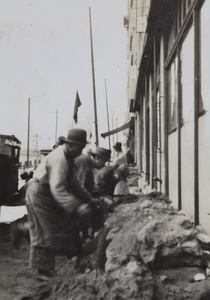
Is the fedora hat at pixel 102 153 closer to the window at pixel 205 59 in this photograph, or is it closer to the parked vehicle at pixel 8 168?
the window at pixel 205 59

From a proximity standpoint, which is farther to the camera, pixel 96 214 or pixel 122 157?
pixel 122 157

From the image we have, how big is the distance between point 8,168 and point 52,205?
5615 mm

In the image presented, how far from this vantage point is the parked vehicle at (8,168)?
8535 mm

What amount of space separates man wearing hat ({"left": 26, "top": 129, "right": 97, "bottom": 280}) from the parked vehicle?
471cm

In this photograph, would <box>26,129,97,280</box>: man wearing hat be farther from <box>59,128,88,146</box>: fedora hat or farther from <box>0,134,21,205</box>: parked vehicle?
<box>0,134,21,205</box>: parked vehicle

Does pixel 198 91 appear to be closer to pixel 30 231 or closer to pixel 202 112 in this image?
pixel 202 112

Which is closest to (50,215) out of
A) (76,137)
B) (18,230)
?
(18,230)

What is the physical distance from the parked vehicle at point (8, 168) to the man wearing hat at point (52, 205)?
4714 mm

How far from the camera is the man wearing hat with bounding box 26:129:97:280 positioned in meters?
3.59

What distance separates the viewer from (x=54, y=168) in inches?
142

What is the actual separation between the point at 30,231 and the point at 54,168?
0.82 m

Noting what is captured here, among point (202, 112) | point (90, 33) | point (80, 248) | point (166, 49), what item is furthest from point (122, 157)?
point (90, 33)

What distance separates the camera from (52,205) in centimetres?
379

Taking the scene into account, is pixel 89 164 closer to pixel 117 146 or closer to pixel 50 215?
pixel 50 215
